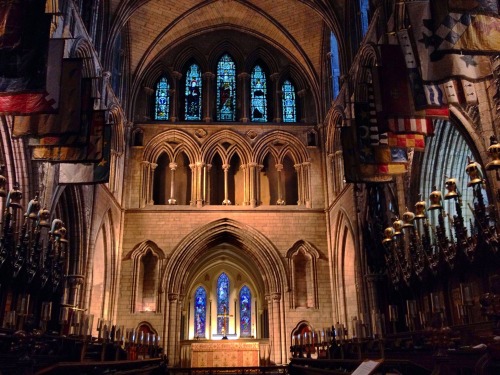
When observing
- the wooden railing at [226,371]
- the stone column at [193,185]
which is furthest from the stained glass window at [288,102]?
the wooden railing at [226,371]

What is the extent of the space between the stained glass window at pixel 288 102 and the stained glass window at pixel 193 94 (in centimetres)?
389

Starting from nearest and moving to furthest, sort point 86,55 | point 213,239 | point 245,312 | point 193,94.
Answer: point 86,55 → point 213,239 → point 193,94 → point 245,312

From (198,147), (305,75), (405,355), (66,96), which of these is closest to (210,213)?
(198,147)

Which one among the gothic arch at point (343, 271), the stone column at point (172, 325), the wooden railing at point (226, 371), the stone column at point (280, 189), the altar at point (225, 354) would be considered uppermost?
the stone column at point (280, 189)

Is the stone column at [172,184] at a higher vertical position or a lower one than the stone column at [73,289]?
higher

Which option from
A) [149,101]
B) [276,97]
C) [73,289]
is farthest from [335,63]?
[73,289]

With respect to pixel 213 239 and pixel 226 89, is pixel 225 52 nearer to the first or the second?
pixel 226 89

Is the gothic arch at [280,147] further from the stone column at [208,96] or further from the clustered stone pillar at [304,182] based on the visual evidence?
the stone column at [208,96]

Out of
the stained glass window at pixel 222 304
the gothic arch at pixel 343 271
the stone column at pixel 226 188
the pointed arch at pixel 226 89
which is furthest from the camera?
the stained glass window at pixel 222 304

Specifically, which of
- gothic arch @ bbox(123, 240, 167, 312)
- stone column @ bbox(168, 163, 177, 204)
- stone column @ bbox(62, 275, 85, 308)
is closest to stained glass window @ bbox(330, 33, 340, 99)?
stone column @ bbox(168, 163, 177, 204)

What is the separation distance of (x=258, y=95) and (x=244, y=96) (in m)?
0.89

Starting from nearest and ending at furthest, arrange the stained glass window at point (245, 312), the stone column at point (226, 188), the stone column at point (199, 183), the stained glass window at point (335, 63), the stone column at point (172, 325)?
the stone column at point (172, 325) < the stained glass window at point (335, 63) < the stone column at point (199, 183) < the stone column at point (226, 188) < the stained glass window at point (245, 312)

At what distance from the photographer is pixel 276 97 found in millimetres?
23047

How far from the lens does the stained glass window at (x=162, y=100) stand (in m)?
22.9
